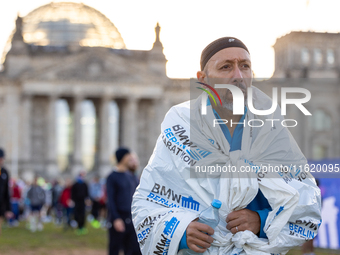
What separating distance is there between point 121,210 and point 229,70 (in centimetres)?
587

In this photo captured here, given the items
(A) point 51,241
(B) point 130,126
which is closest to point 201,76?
(A) point 51,241

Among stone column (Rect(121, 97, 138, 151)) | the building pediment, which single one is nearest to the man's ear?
the building pediment

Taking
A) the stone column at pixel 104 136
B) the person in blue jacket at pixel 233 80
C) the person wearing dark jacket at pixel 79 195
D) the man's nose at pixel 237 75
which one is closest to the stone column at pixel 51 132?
the stone column at pixel 104 136

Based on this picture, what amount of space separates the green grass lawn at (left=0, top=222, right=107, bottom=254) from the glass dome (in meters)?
49.3

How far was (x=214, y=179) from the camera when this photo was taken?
8.64 ft

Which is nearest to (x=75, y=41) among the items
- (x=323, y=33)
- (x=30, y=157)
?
(x=30, y=157)

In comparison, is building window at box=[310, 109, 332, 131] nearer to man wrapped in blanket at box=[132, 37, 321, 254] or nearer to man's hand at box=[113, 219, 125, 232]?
man's hand at box=[113, 219, 125, 232]

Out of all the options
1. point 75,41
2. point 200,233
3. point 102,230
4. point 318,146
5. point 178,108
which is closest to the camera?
point 200,233

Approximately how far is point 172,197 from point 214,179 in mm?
233

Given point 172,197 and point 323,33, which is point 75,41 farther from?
point 172,197

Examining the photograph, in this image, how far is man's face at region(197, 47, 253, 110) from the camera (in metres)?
2.70

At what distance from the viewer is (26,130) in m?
54.9

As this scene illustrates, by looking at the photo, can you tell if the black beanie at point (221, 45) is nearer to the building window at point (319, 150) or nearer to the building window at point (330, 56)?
the building window at point (319, 150)

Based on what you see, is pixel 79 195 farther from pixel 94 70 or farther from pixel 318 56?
pixel 318 56
